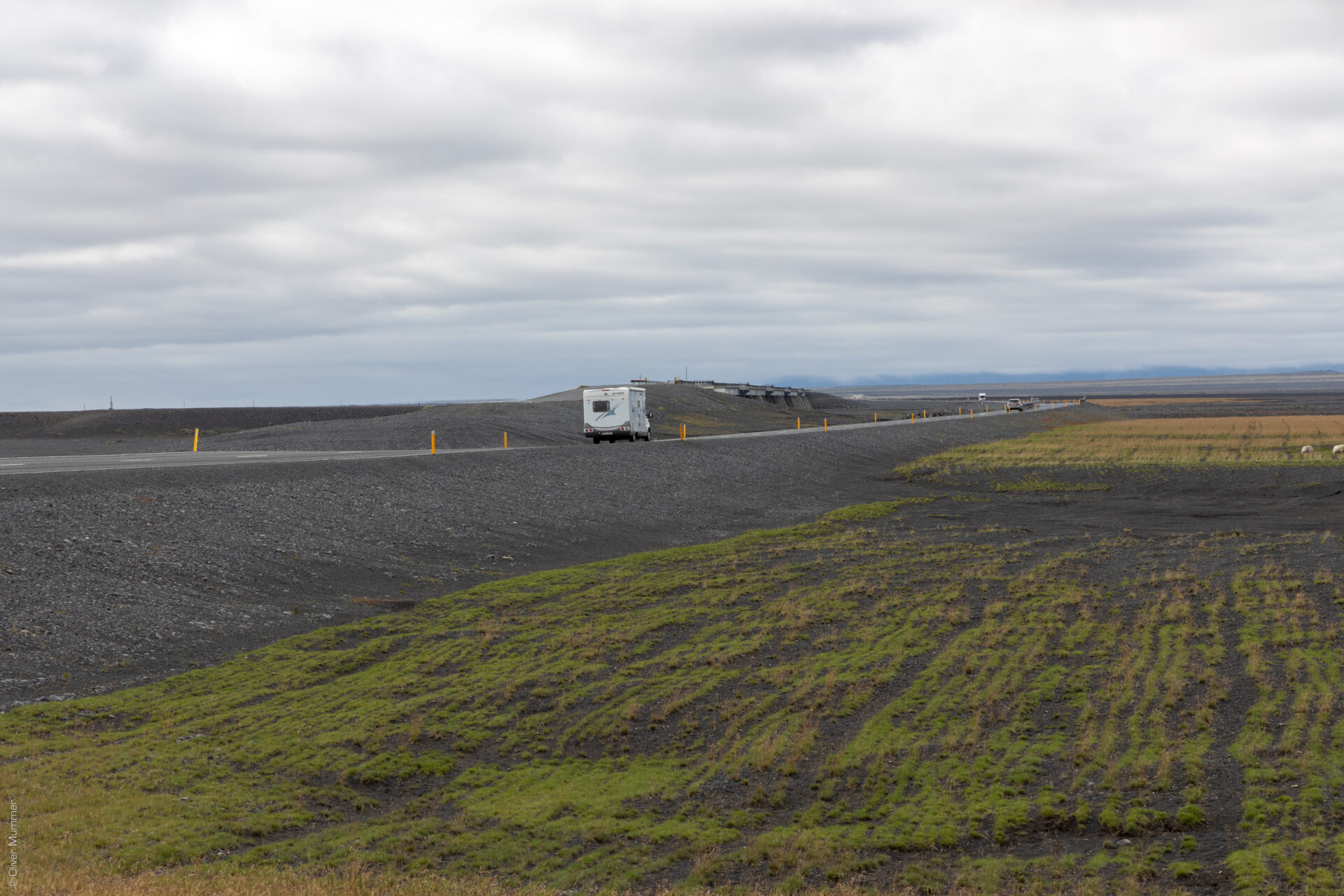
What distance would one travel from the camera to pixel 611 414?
5531 cm

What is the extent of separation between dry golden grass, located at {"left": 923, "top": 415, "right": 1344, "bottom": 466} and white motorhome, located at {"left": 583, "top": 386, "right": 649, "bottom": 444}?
20364 millimetres

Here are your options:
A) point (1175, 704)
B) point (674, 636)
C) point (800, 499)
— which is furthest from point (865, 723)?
point (800, 499)

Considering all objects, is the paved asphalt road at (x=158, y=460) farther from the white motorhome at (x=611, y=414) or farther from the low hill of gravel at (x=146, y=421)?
the low hill of gravel at (x=146, y=421)

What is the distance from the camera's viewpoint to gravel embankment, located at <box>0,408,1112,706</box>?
1817cm

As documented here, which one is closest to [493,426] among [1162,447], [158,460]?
[158,460]

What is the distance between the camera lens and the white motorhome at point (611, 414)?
5528cm

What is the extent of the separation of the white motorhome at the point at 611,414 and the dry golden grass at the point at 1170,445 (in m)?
20.4

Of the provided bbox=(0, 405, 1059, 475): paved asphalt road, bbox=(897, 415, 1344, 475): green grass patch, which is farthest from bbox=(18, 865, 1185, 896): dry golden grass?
bbox=(897, 415, 1344, 475): green grass patch

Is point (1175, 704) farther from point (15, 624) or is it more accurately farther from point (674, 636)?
point (15, 624)

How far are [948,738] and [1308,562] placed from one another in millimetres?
17608

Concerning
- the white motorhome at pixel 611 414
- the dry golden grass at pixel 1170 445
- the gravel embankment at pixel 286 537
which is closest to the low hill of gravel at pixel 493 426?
the white motorhome at pixel 611 414

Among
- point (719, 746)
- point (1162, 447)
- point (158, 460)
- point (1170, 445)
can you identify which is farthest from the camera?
point (1170, 445)

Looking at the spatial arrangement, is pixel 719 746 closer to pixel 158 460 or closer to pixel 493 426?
pixel 158 460

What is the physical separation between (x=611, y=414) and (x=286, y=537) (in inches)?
1183
